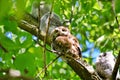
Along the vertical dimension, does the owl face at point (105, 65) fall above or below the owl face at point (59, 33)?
below

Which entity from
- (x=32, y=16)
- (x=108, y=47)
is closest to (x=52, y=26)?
(x=32, y=16)

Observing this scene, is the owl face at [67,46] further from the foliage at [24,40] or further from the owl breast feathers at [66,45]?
the foliage at [24,40]

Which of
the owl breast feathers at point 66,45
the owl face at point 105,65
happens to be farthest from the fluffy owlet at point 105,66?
the owl breast feathers at point 66,45

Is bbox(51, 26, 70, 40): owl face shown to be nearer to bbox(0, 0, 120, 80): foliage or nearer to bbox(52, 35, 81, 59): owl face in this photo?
bbox(52, 35, 81, 59): owl face

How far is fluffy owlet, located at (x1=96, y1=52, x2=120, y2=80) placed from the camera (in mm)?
2283

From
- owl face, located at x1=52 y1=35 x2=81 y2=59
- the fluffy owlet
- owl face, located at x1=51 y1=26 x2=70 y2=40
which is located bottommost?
the fluffy owlet

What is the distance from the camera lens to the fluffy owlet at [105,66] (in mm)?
2283

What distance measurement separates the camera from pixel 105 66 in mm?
2316

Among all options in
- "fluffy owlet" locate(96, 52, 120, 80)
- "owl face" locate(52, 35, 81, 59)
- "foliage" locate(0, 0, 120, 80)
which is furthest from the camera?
"fluffy owlet" locate(96, 52, 120, 80)

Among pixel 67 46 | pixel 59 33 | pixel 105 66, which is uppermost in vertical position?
pixel 59 33

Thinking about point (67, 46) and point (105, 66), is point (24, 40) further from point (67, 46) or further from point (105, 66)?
A: point (105, 66)

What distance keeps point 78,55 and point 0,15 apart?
1222 mm

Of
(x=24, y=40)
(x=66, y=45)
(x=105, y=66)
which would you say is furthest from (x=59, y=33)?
(x=105, y=66)

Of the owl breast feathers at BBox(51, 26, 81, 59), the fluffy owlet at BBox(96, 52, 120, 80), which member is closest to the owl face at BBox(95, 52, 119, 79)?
the fluffy owlet at BBox(96, 52, 120, 80)
